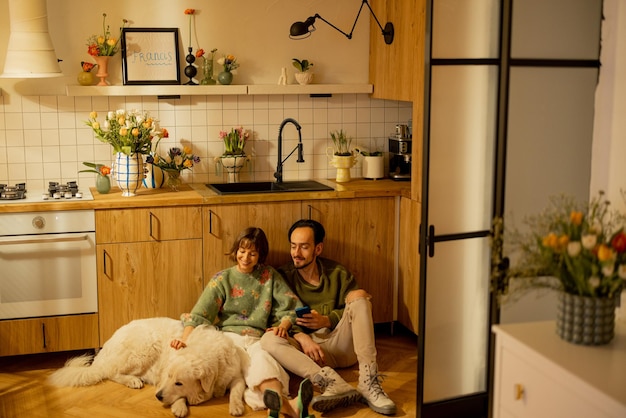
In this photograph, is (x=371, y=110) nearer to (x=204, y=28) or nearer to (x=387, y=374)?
(x=204, y=28)

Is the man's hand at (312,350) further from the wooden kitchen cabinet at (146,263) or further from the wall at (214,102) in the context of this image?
the wall at (214,102)

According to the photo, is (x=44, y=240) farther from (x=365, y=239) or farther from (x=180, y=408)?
(x=365, y=239)

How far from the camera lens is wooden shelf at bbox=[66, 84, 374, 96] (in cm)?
467

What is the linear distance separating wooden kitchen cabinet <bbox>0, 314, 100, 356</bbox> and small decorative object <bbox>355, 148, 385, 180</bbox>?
1859mm

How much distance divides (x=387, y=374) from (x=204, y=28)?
2292 millimetres

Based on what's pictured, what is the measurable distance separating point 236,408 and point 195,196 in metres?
1.25

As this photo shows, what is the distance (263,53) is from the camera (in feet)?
16.6

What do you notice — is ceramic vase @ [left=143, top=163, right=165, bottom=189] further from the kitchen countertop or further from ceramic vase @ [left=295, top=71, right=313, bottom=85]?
ceramic vase @ [left=295, top=71, right=313, bottom=85]

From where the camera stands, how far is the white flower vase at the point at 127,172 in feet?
14.7

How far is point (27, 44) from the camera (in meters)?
4.41

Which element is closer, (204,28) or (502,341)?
(502,341)

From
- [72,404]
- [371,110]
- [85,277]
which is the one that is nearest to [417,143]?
[371,110]

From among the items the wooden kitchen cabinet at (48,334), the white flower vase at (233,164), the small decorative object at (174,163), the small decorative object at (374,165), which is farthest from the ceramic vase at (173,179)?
the small decorative object at (374,165)

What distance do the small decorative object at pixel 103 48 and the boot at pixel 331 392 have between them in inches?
82.4
